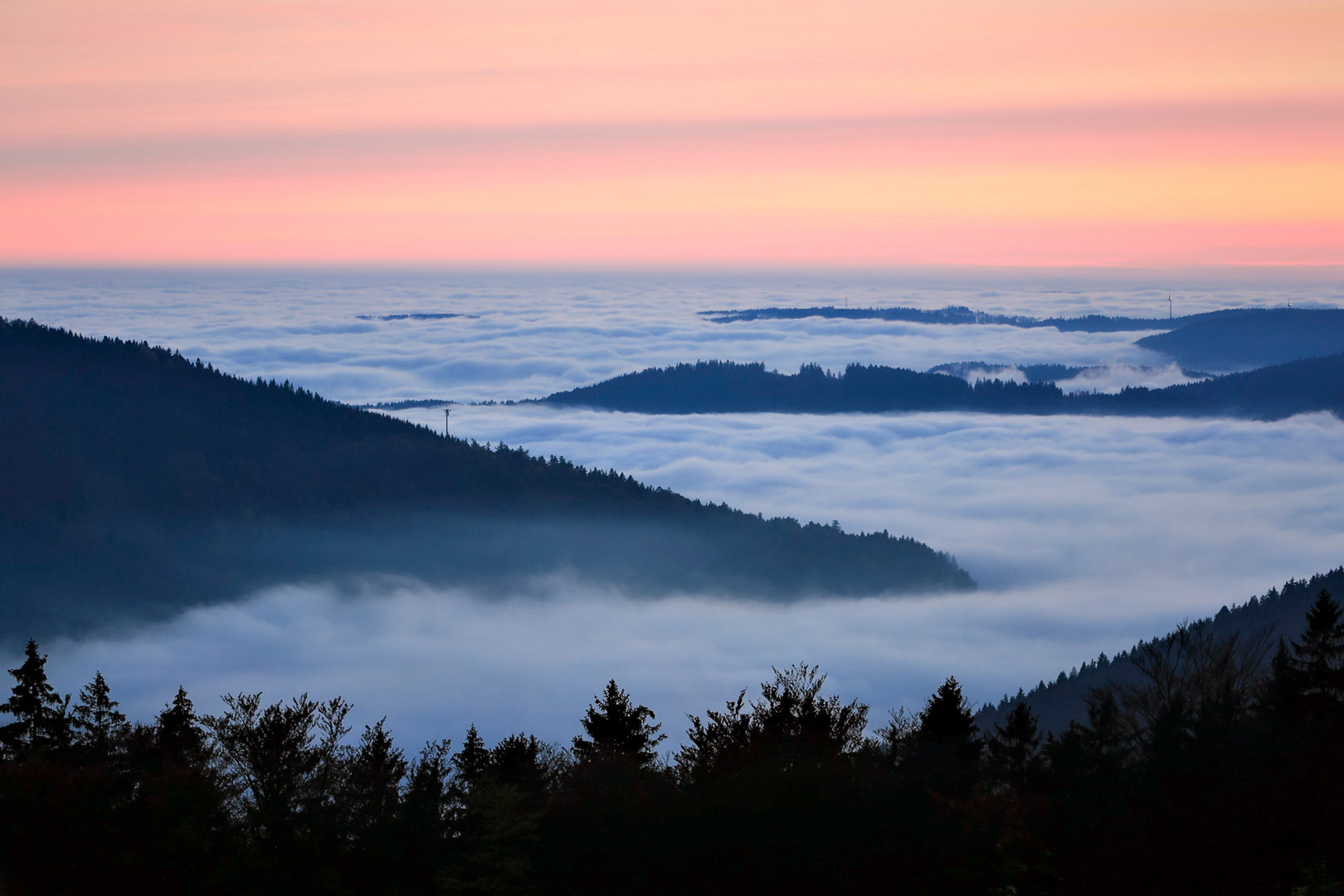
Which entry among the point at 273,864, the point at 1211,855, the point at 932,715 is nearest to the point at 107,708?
the point at 273,864

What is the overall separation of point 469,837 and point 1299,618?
18756 centimetres

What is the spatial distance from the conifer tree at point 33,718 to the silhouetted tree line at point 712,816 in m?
0.12

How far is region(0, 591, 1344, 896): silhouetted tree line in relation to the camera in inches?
1474

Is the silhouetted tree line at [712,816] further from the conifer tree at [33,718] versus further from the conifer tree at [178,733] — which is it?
the conifer tree at [178,733]

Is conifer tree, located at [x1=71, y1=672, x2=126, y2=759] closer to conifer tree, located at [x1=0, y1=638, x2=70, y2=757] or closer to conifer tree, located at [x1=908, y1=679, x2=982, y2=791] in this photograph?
conifer tree, located at [x1=0, y1=638, x2=70, y2=757]

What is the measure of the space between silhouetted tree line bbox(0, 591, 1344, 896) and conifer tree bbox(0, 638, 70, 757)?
0.12m

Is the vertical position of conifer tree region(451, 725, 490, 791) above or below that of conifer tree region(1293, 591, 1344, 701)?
below

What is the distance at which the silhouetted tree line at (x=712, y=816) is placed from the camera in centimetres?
3744

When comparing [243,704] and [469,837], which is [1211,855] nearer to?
[469,837]

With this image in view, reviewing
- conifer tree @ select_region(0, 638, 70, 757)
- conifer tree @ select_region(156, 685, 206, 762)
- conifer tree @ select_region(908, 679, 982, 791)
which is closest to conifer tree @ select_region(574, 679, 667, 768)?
conifer tree @ select_region(908, 679, 982, 791)

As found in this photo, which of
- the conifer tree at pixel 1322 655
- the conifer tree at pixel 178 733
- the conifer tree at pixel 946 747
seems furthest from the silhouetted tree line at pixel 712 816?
the conifer tree at pixel 178 733

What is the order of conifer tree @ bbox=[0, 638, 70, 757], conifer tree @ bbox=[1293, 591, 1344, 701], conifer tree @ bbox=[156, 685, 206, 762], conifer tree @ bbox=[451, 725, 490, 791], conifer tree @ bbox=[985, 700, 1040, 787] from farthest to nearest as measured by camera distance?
conifer tree @ bbox=[156, 685, 206, 762]
conifer tree @ bbox=[985, 700, 1040, 787]
conifer tree @ bbox=[451, 725, 490, 791]
conifer tree @ bbox=[0, 638, 70, 757]
conifer tree @ bbox=[1293, 591, 1344, 701]

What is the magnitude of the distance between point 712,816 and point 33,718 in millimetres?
26724

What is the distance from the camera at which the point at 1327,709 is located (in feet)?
148
